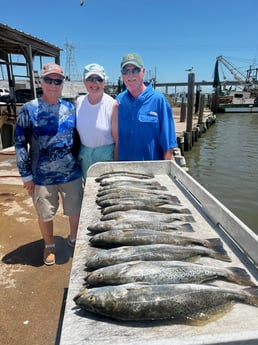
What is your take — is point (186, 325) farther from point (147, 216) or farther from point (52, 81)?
point (52, 81)

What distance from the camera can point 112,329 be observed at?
4.72 feet

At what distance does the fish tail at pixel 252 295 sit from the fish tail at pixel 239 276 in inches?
2.6

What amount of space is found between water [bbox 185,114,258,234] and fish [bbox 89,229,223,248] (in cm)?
640

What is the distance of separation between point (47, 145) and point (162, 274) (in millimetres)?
2395

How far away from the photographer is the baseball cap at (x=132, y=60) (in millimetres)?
3654

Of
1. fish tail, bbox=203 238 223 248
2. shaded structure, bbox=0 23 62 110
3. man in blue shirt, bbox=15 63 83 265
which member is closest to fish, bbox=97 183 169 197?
man in blue shirt, bbox=15 63 83 265

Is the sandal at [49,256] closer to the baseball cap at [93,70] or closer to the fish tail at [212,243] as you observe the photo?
the baseball cap at [93,70]

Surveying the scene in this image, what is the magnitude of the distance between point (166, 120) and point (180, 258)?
2.32m

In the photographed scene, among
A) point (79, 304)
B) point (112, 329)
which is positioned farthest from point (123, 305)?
point (79, 304)

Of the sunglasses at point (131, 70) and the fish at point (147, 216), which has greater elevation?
the sunglasses at point (131, 70)

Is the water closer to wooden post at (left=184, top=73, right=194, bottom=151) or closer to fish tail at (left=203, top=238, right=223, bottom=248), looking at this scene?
wooden post at (left=184, top=73, right=194, bottom=151)

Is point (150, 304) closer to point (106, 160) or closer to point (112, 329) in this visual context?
point (112, 329)

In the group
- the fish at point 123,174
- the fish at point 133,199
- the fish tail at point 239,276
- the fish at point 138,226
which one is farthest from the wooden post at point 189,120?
the fish tail at point 239,276

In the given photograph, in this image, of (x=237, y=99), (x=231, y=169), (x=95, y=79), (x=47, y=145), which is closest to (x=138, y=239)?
(x=47, y=145)
